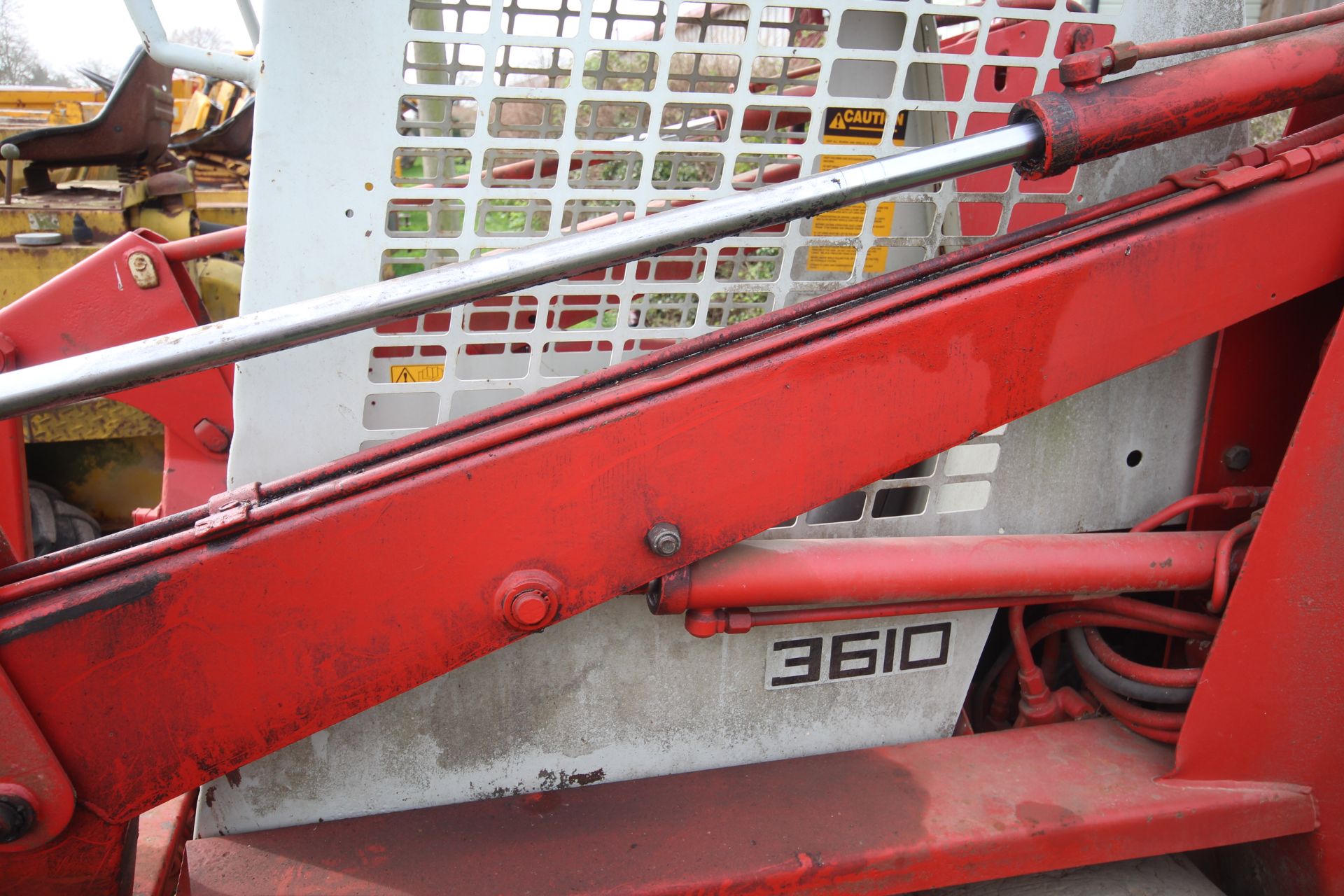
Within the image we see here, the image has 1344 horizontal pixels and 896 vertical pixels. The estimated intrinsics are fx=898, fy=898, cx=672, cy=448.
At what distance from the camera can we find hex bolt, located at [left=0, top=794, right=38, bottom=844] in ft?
3.42

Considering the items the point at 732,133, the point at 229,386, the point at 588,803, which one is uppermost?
the point at 732,133

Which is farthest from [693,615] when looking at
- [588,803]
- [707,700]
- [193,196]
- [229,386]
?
[193,196]

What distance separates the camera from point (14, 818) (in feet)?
3.45

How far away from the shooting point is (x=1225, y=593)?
4.75 ft

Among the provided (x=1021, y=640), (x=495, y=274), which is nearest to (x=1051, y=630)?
(x=1021, y=640)

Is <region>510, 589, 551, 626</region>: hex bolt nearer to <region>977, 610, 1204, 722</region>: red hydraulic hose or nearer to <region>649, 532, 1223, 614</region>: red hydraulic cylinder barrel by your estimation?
<region>649, 532, 1223, 614</region>: red hydraulic cylinder barrel

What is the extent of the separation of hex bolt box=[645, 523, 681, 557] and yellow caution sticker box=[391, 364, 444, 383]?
0.53 meters

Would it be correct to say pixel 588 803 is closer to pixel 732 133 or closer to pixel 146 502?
pixel 732 133

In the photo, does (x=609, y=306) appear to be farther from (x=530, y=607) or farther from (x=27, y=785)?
(x=27, y=785)

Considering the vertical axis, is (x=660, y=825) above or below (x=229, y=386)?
below

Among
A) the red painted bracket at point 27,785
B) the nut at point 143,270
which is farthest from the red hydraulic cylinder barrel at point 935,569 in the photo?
the nut at point 143,270

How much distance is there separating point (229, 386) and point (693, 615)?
1.42 m

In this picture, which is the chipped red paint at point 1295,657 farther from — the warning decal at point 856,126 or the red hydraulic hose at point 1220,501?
the warning decal at point 856,126

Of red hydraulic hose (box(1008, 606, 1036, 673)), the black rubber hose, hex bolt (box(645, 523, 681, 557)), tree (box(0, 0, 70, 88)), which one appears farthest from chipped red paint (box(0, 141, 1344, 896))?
tree (box(0, 0, 70, 88))
